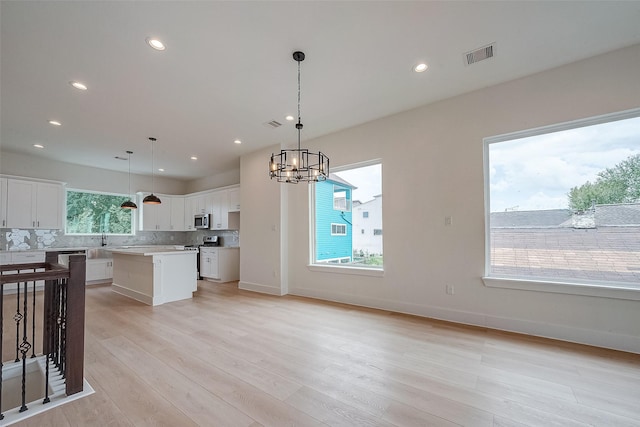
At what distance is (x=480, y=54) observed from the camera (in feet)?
9.21

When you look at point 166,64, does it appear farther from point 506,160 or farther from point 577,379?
point 577,379

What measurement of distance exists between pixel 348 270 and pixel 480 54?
3397 millimetres

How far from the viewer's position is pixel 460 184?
142 inches

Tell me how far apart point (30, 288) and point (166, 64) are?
6.57 m

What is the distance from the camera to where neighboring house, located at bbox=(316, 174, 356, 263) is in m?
5.01

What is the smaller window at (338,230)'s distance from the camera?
503cm

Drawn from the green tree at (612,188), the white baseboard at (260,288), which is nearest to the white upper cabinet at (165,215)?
the white baseboard at (260,288)

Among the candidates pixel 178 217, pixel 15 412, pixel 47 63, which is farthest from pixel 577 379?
pixel 178 217

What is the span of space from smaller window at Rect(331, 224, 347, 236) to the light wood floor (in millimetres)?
1760

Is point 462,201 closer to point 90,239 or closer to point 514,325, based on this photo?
point 514,325

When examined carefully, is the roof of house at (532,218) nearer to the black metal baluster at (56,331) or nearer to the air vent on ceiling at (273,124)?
the air vent on ceiling at (273,124)

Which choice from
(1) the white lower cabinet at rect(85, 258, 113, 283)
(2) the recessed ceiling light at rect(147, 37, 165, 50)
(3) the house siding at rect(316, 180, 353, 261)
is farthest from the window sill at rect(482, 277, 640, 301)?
(1) the white lower cabinet at rect(85, 258, 113, 283)

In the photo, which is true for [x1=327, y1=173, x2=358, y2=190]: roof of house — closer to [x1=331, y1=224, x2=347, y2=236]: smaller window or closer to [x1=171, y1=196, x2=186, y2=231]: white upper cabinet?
[x1=331, y1=224, x2=347, y2=236]: smaller window

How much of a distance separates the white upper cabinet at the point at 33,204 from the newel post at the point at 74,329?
18.4ft
